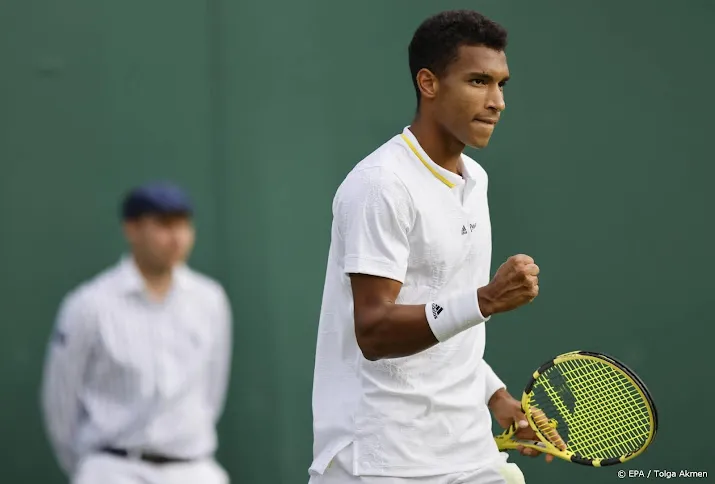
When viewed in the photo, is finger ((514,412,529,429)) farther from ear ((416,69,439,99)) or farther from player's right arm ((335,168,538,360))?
ear ((416,69,439,99))

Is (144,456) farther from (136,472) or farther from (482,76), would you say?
(482,76)

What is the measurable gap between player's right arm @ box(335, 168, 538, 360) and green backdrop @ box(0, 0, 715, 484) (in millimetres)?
1296

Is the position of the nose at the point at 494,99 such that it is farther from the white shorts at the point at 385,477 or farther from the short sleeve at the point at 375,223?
the white shorts at the point at 385,477

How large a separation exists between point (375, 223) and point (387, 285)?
0.54ft

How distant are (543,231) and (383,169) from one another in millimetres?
2062

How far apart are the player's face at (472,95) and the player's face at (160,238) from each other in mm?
890

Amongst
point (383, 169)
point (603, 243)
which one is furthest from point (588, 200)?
point (383, 169)

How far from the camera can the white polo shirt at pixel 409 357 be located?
3.92 m

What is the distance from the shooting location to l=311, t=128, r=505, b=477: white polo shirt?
3.92 m

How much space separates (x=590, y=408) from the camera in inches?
183

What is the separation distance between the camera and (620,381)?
4.77m

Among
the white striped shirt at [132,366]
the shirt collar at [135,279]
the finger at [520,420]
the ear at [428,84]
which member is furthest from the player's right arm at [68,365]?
the finger at [520,420]

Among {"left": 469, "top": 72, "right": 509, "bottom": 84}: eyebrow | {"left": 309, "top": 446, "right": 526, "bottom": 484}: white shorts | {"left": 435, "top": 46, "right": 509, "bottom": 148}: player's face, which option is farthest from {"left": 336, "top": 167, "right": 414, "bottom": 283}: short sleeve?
{"left": 309, "top": 446, "right": 526, "bottom": 484}: white shorts

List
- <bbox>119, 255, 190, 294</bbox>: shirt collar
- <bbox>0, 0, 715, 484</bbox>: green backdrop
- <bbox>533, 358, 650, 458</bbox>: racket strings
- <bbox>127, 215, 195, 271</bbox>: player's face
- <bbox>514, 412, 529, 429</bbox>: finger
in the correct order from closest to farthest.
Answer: <bbox>127, 215, 195, 271</bbox>: player's face
<bbox>119, 255, 190, 294</bbox>: shirt collar
<bbox>514, 412, 529, 429</bbox>: finger
<bbox>533, 358, 650, 458</bbox>: racket strings
<bbox>0, 0, 715, 484</bbox>: green backdrop
